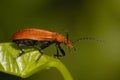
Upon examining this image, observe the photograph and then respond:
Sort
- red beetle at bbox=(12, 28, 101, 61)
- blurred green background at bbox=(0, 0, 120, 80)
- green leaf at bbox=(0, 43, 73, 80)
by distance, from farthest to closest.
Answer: blurred green background at bbox=(0, 0, 120, 80) < red beetle at bbox=(12, 28, 101, 61) < green leaf at bbox=(0, 43, 73, 80)

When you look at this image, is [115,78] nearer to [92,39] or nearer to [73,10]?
[92,39]

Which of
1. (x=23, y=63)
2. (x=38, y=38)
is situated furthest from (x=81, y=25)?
(x=23, y=63)

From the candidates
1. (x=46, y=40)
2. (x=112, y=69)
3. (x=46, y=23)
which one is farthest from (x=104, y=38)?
(x=46, y=40)

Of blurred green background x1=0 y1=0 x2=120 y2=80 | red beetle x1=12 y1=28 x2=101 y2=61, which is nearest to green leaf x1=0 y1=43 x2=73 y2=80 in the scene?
red beetle x1=12 y1=28 x2=101 y2=61

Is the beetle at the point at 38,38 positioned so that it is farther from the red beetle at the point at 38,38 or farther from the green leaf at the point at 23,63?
the green leaf at the point at 23,63

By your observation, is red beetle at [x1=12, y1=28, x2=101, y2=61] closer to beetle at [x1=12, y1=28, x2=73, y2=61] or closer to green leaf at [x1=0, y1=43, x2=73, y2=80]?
beetle at [x1=12, y1=28, x2=73, y2=61]

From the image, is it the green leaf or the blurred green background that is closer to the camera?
the green leaf

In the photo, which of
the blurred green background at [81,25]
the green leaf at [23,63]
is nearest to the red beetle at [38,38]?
the blurred green background at [81,25]
